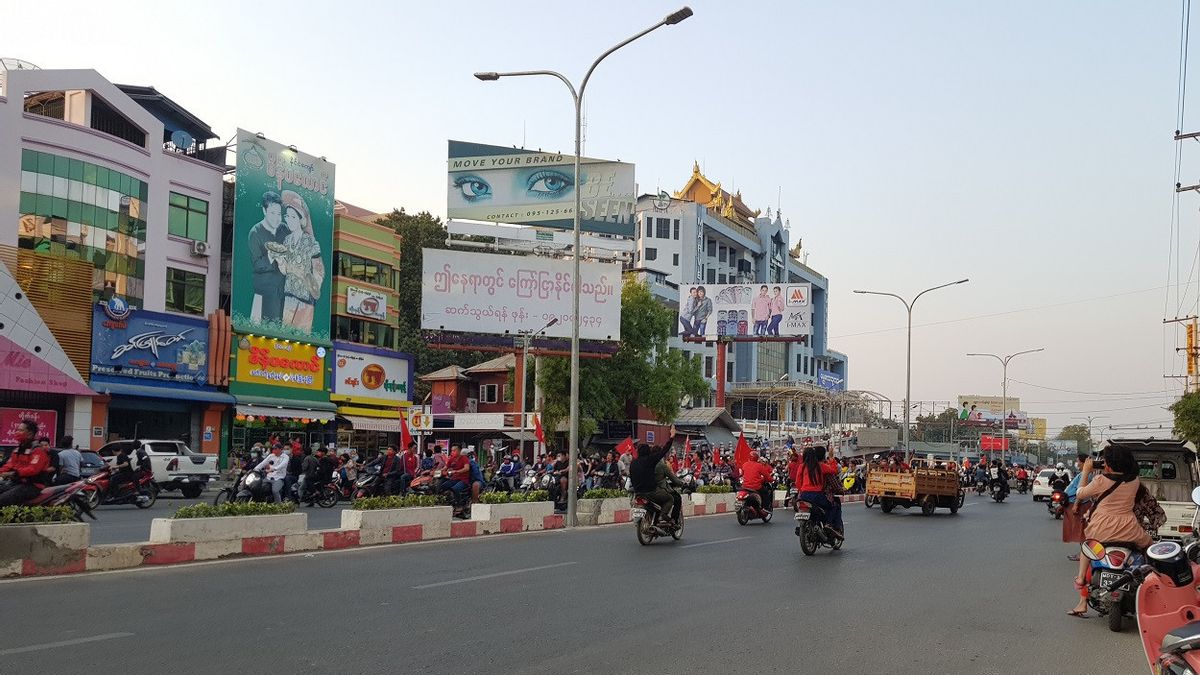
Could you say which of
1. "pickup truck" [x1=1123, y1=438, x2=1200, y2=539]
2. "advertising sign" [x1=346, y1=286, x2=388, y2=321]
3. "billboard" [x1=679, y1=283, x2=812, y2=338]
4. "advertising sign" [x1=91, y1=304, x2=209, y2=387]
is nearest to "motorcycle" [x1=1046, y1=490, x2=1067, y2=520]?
"pickup truck" [x1=1123, y1=438, x2=1200, y2=539]

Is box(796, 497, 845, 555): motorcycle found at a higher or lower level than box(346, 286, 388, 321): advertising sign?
lower

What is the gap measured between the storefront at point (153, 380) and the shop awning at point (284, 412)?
0.98 metres

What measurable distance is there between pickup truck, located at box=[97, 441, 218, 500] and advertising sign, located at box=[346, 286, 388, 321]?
18.6m

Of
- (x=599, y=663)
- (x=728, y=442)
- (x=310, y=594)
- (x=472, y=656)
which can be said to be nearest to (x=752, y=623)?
(x=599, y=663)

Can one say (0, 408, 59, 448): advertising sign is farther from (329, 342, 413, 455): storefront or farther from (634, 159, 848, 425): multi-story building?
(634, 159, 848, 425): multi-story building

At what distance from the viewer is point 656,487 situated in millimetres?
16516

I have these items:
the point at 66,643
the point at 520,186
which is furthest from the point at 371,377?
the point at 66,643

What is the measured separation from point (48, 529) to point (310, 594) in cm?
342

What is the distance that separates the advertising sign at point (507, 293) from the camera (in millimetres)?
44156

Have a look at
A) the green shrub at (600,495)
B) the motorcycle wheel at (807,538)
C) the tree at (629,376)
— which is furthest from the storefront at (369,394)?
the motorcycle wheel at (807,538)

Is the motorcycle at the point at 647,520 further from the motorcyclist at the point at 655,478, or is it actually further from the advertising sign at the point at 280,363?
the advertising sign at the point at 280,363

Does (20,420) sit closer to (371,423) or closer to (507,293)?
(371,423)

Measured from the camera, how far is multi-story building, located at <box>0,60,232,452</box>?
3434cm

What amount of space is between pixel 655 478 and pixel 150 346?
91.7 ft
